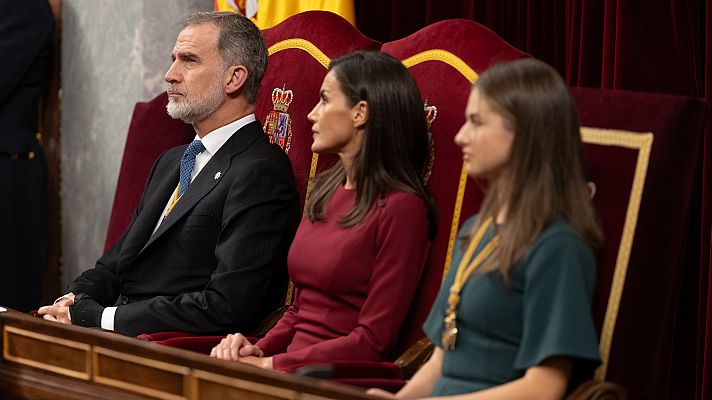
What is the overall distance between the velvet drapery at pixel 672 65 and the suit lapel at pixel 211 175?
1.00 m

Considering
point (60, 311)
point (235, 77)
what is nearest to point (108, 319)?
point (60, 311)

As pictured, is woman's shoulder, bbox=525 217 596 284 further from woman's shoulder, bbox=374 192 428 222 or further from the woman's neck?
the woman's neck

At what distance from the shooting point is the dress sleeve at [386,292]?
9.34ft

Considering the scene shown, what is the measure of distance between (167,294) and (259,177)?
432mm

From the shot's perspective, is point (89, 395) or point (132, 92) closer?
point (89, 395)

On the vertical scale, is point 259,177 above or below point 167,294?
above

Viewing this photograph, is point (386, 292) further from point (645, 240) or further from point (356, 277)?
point (645, 240)

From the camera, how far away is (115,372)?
2.83 metres

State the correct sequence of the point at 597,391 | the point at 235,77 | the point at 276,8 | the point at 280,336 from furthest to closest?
the point at 276,8
the point at 235,77
the point at 280,336
the point at 597,391

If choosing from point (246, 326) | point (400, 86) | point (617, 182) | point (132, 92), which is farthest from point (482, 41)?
point (132, 92)

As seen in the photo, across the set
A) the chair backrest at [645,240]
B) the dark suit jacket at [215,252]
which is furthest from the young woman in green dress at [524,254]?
the dark suit jacket at [215,252]

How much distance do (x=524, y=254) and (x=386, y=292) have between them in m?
0.56

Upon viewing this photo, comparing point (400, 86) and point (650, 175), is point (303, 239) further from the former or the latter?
point (650, 175)

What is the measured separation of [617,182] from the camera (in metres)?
2.66
